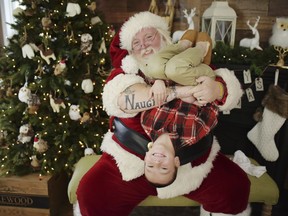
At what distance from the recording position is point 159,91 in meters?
1.16

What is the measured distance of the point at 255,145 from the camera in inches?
83.3

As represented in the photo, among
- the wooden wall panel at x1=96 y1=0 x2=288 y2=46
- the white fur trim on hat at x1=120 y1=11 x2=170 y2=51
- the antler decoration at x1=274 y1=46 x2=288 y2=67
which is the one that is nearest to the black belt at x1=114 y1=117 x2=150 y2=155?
the white fur trim on hat at x1=120 y1=11 x2=170 y2=51

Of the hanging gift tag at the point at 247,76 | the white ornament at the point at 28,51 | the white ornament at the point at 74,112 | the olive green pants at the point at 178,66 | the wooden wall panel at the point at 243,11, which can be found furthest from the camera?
the wooden wall panel at the point at 243,11

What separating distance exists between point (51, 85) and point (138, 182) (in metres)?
0.86

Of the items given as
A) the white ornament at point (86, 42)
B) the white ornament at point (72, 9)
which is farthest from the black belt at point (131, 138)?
the white ornament at point (72, 9)

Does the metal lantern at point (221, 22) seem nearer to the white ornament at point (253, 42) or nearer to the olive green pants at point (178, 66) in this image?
the white ornament at point (253, 42)

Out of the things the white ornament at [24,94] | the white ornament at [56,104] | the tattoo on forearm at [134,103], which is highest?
the tattoo on forearm at [134,103]

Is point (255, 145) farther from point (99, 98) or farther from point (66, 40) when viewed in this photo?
point (66, 40)

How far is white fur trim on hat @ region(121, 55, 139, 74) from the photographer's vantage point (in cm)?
134

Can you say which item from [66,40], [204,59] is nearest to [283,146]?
[204,59]

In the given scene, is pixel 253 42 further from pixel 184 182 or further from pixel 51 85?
pixel 51 85

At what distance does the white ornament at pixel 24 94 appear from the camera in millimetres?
1781

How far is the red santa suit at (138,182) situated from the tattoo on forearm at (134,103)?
64 millimetres

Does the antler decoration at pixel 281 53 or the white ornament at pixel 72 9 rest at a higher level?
the white ornament at pixel 72 9
